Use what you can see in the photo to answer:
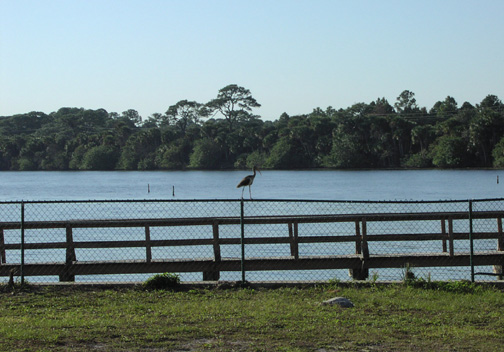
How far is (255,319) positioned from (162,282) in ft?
10.3

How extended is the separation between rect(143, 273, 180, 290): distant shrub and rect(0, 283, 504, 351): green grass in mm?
188

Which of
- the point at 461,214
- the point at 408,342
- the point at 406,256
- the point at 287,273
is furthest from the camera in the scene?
the point at 287,273

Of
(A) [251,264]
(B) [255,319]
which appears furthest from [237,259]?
(B) [255,319]

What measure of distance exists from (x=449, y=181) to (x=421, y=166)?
117ft

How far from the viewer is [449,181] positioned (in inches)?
4380

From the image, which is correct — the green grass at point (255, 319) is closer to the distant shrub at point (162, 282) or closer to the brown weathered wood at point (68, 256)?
the distant shrub at point (162, 282)

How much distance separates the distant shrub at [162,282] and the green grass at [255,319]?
188 millimetres

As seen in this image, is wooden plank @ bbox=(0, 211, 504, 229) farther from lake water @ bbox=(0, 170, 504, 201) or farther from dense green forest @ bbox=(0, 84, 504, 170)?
dense green forest @ bbox=(0, 84, 504, 170)

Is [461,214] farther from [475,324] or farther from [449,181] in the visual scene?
[449,181]

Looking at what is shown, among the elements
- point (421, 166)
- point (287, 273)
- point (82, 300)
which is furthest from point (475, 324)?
point (421, 166)

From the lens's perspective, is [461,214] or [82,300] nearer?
[82,300]

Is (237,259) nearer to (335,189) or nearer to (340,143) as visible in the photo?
(335,189)

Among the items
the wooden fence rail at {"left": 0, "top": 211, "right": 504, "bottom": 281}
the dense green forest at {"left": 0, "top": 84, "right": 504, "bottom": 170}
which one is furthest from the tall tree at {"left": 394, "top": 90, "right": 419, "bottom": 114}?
the wooden fence rail at {"left": 0, "top": 211, "right": 504, "bottom": 281}

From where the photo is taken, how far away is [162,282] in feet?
41.9
